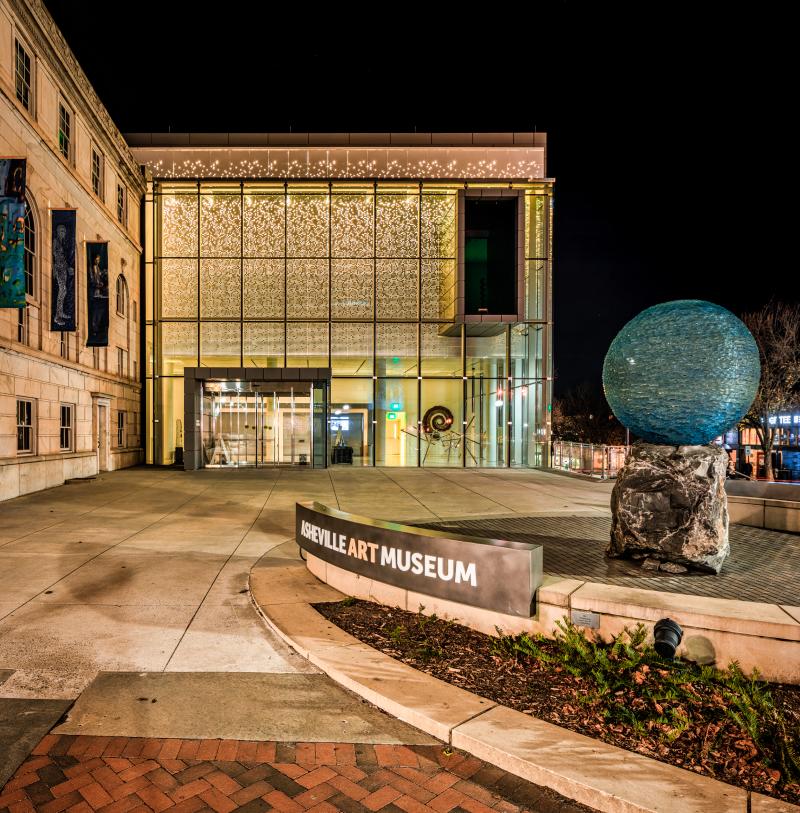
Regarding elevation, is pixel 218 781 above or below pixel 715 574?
below

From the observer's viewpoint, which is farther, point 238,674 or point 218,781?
point 238,674

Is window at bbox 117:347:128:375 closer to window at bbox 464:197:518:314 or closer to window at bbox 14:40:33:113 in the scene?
window at bbox 14:40:33:113

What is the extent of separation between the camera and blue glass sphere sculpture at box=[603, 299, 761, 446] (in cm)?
629

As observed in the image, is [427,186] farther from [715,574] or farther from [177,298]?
[715,574]

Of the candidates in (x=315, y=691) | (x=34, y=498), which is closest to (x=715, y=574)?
(x=315, y=691)

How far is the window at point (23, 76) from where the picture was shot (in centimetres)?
1552

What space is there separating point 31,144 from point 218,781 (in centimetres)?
1836

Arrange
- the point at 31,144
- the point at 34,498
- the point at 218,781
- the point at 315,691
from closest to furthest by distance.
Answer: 1. the point at 218,781
2. the point at 315,691
3. the point at 34,498
4. the point at 31,144

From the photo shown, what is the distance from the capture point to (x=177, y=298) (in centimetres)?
2566

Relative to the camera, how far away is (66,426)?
18.2 metres

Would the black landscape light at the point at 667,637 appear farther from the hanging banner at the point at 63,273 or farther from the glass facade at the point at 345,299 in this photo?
the glass facade at the point at 345,299

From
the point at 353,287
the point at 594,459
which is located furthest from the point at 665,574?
the point at 353,287

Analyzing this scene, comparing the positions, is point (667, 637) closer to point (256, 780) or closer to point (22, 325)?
point (256, 780)

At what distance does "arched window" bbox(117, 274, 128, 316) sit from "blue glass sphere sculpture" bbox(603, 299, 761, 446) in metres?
22.2
